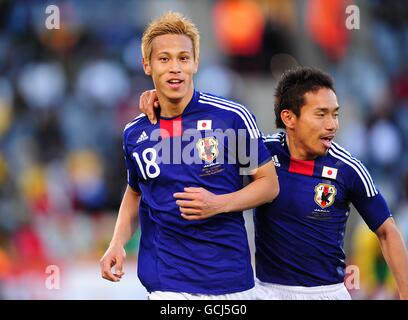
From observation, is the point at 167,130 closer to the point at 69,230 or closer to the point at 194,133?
the point at 194,133

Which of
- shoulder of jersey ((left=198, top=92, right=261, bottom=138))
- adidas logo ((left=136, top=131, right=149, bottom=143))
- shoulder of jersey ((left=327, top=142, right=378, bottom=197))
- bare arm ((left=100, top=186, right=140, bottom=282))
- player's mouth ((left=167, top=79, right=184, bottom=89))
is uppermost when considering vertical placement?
player's mouth ((left=167, top=79, right=184, bottom=89))

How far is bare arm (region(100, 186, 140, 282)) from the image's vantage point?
4.95 m

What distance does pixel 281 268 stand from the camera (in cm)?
531

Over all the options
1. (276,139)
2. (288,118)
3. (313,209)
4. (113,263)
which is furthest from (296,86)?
(113,263)

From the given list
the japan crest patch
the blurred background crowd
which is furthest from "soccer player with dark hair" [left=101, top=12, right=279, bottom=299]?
the blurred background crowd

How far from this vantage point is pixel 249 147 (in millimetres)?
4863

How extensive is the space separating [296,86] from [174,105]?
2.75ft

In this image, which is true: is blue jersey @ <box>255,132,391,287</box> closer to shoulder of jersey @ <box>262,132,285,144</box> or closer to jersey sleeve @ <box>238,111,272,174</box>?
shoulder of jersey @ <box>262,132,285,144</box>

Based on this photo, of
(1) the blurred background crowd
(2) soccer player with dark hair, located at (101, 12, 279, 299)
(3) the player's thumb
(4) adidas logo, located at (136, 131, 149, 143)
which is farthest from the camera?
(1) the blurred background crowd

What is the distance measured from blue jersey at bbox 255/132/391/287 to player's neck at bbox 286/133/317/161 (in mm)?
30

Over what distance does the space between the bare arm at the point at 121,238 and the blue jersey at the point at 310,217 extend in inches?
29.6

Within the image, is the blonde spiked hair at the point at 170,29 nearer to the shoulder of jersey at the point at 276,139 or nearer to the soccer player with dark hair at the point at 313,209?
the soccer player with dark hair at the point at 313,209
